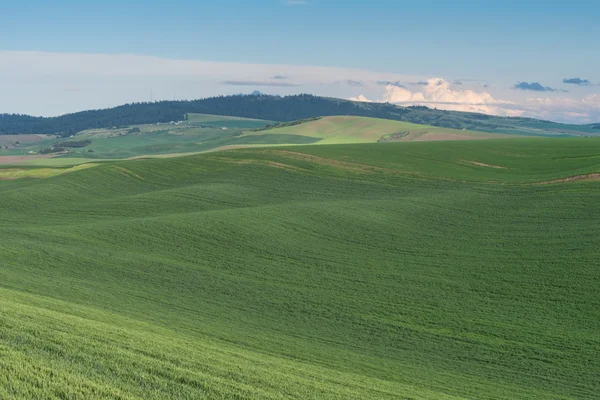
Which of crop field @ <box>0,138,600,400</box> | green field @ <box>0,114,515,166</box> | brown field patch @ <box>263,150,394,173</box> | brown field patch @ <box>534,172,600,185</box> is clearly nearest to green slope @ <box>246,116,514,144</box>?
green field @ <box>0,114,515,166</box>

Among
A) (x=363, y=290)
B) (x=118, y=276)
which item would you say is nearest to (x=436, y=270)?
(x=363, y=290)

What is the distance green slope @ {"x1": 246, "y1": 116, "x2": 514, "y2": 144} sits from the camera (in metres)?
128

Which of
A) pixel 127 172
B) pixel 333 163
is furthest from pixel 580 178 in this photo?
pixel 127 172

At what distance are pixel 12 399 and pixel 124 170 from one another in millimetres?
64449

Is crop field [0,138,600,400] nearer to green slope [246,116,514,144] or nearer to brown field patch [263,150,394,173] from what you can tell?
brown field patch [263,150,394,173]

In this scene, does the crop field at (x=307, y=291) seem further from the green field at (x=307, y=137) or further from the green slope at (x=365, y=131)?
the green field at (x=307, y=137)

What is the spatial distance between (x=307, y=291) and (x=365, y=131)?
383ft

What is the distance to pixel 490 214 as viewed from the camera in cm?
4950

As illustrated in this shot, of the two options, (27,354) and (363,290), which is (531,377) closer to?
(363,290)

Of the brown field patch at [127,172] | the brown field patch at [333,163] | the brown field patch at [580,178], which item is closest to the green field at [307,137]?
the brown field patch at [333,163]

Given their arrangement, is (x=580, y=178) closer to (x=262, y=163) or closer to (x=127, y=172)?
(x=262, y=163)

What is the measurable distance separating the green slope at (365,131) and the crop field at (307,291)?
64.2 m

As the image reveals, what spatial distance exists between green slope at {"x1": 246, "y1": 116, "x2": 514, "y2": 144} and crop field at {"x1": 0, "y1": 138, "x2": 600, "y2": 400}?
211 ft

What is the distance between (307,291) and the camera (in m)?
31.8
